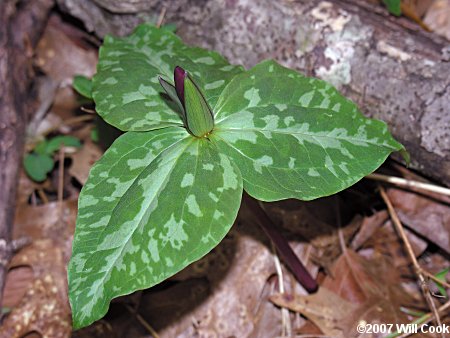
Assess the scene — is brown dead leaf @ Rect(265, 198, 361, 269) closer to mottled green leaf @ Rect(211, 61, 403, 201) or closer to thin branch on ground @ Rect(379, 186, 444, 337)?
thin branch on ground @ Rect(379, 186, 444, 337)

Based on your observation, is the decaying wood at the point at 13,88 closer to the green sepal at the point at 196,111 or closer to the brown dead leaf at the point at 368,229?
the green sepal at the point at 196,111

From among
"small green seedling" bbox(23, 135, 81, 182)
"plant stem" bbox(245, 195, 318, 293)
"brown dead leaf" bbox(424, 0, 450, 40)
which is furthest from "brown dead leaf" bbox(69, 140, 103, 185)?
"brown dead leaf" bbox(424, 0, 450, 40)

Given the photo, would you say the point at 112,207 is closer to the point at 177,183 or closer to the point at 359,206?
the point at 177,183

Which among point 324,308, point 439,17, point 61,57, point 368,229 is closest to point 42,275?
point 324,308

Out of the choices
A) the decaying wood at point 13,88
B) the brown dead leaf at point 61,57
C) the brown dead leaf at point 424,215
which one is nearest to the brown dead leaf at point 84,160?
the decaying wood at point 13,88

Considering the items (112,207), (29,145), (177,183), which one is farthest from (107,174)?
(29,145)

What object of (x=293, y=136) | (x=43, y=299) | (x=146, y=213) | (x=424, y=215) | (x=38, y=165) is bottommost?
(x=43, y=299)

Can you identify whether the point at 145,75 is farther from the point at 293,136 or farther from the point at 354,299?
the point at 354,299
